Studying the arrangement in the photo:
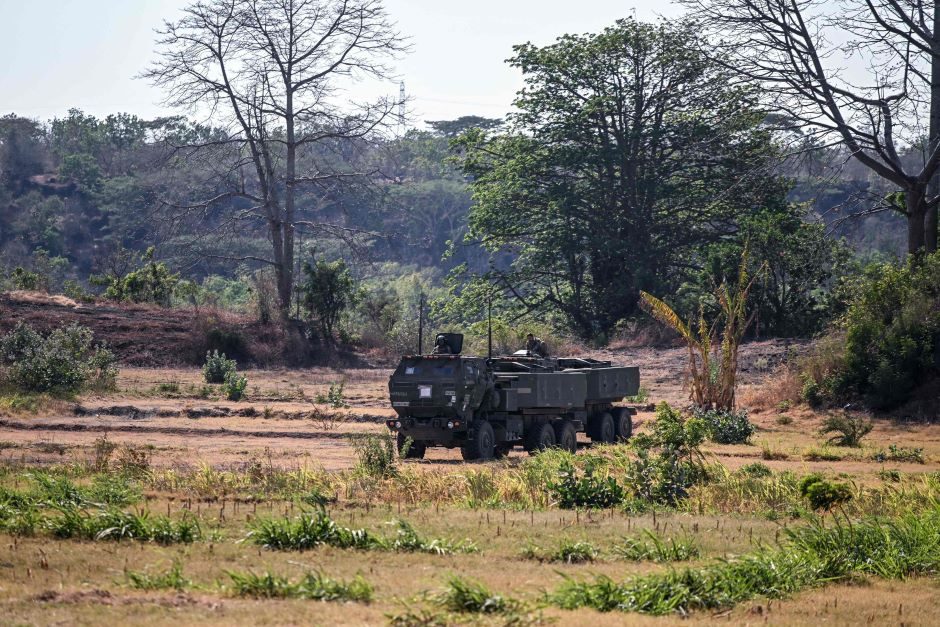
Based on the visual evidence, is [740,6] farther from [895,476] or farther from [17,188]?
[17,188]

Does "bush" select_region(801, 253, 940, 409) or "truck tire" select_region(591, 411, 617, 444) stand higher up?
"bush" select_region(801, 253, 940, 409)

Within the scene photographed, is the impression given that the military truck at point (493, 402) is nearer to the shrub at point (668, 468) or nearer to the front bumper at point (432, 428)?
the front bumper at point (432, 428)

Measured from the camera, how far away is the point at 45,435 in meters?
21.8

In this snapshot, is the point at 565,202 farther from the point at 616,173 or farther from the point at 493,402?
the point at 493,402

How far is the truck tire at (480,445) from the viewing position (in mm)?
19750

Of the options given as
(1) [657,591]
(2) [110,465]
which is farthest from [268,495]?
(1) [657,591]

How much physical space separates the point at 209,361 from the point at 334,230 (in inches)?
508

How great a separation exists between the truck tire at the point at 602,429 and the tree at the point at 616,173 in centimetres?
2140

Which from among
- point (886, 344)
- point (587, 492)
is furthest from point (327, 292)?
point (587, 492)

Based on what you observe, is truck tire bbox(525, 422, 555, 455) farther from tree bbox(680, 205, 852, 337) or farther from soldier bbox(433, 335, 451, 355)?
tree bbox(680, 205, 852, 337)

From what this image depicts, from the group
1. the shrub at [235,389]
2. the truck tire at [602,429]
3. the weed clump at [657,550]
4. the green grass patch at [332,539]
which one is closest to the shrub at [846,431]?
the truck tire at [602,429]

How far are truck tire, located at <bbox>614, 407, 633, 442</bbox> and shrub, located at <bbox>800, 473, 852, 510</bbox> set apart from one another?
34.6 feet

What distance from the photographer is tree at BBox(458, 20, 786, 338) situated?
45000 mm

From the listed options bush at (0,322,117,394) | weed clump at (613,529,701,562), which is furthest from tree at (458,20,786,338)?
weed clump at (613,529,701,562)
